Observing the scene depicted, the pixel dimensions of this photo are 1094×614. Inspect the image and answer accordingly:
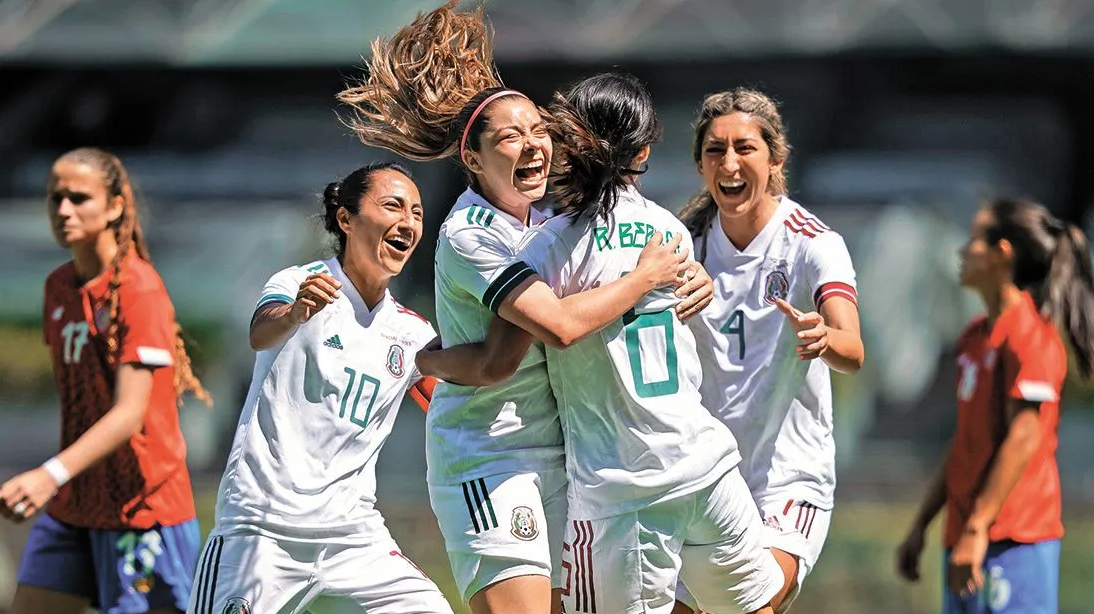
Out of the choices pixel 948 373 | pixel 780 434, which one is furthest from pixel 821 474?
pixel 948 373

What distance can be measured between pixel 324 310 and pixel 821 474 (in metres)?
1.56

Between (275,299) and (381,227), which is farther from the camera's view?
(381,227)

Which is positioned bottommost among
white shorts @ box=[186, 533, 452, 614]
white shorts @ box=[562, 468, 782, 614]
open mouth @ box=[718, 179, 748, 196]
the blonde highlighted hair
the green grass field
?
the green grass field

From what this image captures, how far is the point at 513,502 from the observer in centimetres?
360

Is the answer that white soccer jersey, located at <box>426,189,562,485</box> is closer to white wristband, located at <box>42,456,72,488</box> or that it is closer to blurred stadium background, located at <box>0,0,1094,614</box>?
white wristband, located at <box>42,456,72,488</box>

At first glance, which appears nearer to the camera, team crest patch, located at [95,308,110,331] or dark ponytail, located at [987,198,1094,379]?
team crest patch, located at [95,308,110,331]

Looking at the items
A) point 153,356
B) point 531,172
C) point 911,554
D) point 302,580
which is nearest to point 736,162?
point 531,172

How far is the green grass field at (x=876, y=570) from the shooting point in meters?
7.45

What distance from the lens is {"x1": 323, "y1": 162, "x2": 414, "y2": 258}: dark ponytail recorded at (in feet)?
13.8

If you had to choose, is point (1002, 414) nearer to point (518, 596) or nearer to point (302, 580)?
point (518, 596)

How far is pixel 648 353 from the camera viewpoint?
3529 millimetres

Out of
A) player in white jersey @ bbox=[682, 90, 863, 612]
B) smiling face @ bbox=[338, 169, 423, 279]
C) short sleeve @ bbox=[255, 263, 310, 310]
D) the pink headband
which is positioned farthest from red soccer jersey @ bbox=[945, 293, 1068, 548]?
short sleeve @ bbox=[255, 263, 310, 310]

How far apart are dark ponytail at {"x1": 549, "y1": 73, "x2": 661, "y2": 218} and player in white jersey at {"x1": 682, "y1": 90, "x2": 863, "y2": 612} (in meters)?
0.82

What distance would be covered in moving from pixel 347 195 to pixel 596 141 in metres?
0.93
